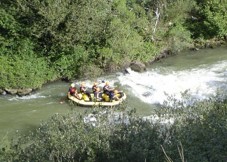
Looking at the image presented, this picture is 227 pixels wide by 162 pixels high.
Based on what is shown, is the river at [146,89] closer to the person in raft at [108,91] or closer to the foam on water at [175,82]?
the foam on water at [175,82]

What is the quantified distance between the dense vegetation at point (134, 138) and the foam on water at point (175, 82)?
859 centimetres

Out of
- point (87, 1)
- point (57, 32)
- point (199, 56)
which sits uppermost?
point (87, 1)

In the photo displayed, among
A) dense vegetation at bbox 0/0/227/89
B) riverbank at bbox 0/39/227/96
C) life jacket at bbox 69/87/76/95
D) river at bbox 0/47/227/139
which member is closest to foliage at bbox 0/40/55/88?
dense vegetation at bbox 0/0/227/89

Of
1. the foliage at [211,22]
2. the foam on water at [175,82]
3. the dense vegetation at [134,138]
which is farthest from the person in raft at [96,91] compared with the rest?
the foliage at [211,22]

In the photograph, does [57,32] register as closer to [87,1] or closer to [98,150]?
[87,1]

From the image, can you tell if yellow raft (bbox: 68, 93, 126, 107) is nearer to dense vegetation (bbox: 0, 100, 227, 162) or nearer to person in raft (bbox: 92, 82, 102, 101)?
person in raft (bbox: 92, 82, 102, 101)

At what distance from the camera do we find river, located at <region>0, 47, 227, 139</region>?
1678 cm

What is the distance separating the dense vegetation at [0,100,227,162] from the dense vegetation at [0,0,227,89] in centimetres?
1031

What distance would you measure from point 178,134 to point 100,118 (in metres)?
2.12

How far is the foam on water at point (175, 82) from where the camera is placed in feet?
59.6

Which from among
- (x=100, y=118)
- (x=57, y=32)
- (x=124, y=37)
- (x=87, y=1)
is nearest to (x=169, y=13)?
(x=124, y=37)

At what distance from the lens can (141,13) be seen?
2450 centimetres

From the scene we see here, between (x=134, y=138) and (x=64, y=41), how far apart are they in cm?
1272

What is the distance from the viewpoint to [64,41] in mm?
20188
